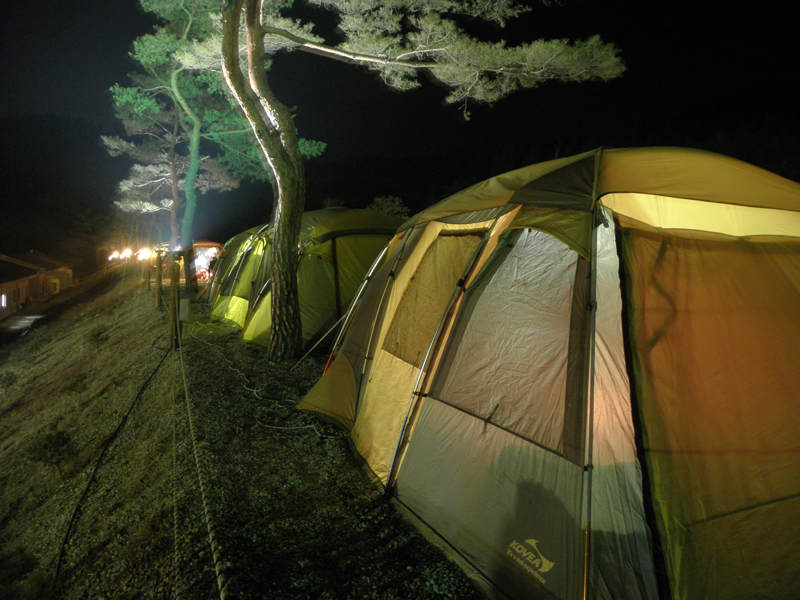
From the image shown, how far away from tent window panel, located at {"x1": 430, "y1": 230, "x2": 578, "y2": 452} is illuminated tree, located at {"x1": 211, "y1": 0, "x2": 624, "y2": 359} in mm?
4326

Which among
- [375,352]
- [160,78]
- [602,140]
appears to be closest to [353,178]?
[602,140]

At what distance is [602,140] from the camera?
4584 centimetres

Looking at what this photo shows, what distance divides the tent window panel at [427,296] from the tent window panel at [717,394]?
1.36 metres

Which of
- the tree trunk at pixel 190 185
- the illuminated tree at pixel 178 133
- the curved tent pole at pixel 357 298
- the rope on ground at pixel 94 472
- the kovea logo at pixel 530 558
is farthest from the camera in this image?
the tree trunk at pixel 190 185

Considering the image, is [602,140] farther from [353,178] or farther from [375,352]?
[375,352]

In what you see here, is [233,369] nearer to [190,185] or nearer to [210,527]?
[210,527]

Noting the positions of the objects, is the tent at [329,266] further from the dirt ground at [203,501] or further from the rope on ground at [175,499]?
the rope on ground at [175,499]

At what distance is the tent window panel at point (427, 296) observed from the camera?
357cm

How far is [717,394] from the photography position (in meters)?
2.33

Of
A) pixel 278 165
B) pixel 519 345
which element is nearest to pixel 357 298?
pixel 278 165

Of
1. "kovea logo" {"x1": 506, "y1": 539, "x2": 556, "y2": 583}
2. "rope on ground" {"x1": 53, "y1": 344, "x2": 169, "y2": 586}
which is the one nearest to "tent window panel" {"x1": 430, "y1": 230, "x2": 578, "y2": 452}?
"kovea logo" {"x1": 506, "y1": 539, "x2": 556, "y2": 583}

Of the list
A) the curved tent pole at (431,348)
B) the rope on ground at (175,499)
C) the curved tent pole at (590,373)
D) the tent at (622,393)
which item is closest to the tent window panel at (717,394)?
the tent at (622,393)

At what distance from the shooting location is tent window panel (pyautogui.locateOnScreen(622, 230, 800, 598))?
83.0 inches

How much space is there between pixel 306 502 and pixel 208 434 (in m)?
1.56
